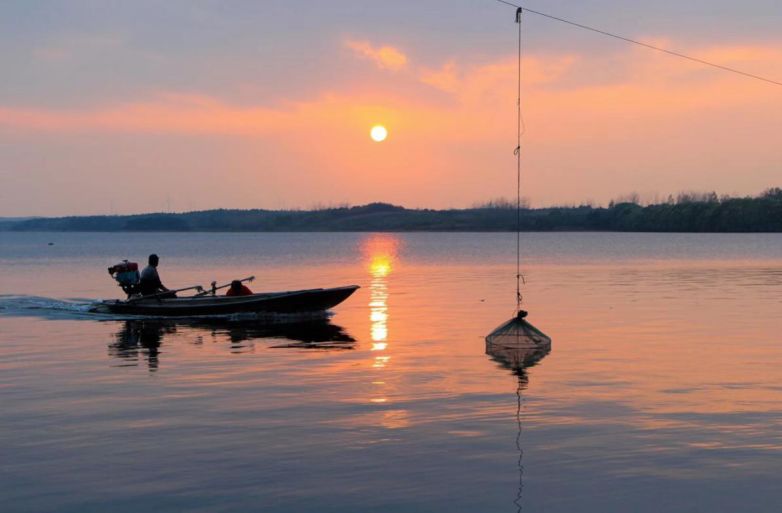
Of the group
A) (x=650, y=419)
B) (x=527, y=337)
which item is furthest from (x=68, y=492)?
(x=527, y=337)

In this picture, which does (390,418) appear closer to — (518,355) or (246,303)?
(518,355)

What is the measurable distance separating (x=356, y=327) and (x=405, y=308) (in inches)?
349

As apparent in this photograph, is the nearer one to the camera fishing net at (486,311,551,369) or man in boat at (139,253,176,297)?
fishing net at (486,311,551,369)

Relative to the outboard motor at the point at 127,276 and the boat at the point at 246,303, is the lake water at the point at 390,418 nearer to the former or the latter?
the boat at the point at 246,303

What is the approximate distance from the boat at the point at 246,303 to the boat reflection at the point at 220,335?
486 mm

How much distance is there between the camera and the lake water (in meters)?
12.2

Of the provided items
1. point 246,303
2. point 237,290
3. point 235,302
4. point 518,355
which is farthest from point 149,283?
point 518,355

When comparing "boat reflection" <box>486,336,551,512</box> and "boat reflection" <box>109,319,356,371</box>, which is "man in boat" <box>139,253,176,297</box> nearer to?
"boat reflection" <box>109,319,356,371</box>

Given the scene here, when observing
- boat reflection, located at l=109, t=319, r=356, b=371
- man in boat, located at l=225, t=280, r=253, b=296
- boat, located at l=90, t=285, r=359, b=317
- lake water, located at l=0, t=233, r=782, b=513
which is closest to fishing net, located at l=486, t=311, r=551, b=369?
lake water, located at l=0, t=233, r=782, b=513

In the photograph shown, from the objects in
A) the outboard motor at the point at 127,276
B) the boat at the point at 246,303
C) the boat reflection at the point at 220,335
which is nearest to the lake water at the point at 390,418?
the boat reflection at the point at 220,335

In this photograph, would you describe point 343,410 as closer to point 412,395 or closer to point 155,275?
point 412,395

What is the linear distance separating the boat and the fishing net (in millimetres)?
10993

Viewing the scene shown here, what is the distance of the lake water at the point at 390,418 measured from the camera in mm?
12242

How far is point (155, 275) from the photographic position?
125 feet
